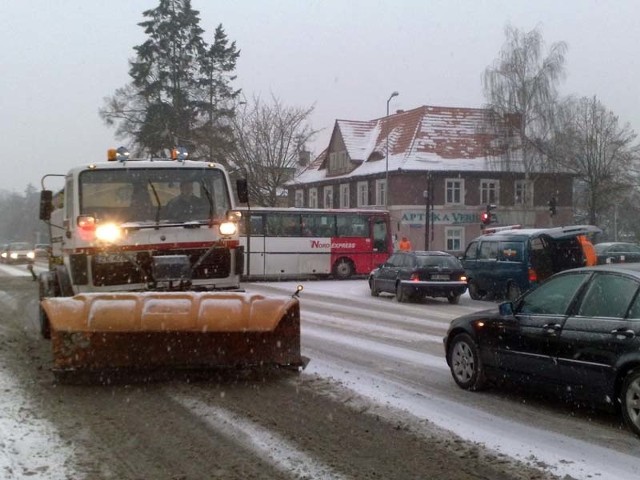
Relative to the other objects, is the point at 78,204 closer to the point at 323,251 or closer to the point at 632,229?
the point at 323,251

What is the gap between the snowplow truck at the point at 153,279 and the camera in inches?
333

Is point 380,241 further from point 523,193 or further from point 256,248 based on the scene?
point 523,193

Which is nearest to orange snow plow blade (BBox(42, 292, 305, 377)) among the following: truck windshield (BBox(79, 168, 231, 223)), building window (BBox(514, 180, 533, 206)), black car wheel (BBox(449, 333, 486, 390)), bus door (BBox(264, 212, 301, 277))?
black car wheel (BBox(449, 333, 486, 390))

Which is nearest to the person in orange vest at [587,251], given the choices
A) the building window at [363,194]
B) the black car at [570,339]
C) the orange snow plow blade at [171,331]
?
the black car at [570,339]

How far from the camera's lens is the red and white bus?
107ft

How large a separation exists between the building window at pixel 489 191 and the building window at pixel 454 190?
1640 mm

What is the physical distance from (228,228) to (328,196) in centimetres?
5363

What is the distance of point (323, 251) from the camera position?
33406 mm

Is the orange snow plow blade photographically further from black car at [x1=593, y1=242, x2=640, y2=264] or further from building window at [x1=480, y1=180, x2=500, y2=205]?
building window at [x1=480, y1=180, x2=500, y2=205]

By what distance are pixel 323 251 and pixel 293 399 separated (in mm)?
25373

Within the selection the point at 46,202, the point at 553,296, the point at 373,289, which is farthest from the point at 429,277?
the point at 553,296

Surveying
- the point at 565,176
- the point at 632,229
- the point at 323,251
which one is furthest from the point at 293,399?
the point at 632,229

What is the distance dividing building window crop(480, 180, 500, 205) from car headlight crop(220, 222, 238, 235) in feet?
156

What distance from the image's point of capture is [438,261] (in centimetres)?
2203
